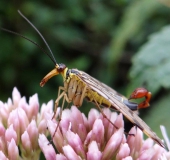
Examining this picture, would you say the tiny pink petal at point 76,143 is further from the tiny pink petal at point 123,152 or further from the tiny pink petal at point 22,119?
the tiny pink petal at point 22,119

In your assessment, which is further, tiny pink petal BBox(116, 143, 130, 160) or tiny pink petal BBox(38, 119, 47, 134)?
tiny pink petal BBox(38, 119, 47, 134)

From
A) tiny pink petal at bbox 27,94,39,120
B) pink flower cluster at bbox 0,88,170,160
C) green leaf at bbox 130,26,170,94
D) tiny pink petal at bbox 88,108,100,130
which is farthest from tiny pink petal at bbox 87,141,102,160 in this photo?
green leaf at bbox 130,26,170,94

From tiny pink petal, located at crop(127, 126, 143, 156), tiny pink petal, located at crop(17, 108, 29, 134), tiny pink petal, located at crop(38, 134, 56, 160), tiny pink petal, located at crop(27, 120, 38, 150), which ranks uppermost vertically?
tiny pink petal, located at crop(17, 108, 29, 134)

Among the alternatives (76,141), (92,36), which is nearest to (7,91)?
(92,36)

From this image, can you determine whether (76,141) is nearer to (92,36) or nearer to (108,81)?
(108,81)

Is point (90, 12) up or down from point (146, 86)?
up

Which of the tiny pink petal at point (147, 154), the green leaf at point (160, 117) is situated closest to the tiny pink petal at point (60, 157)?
the tiny pink petal at point (147, 154)

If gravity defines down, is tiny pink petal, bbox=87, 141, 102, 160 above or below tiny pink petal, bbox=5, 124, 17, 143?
below

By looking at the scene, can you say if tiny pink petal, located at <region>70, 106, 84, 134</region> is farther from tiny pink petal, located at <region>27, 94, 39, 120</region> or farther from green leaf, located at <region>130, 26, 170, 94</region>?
green leaf, located at <region>130, 26, 170, 94</region>
